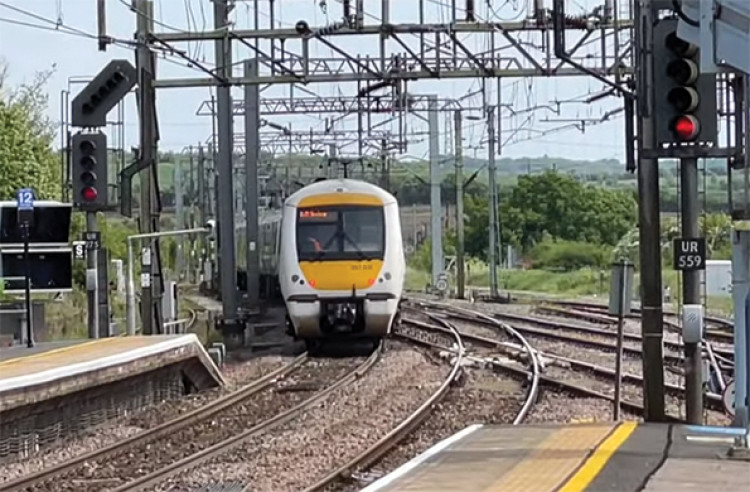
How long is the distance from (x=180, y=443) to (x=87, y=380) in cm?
138

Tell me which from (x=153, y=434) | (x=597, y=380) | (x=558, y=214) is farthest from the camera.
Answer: (x=558, y=214)

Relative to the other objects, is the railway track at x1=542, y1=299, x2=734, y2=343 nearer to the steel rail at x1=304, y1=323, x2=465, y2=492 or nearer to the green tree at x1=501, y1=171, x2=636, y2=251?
the steel rail at x1=304, y1=323, x2=465, y2=492

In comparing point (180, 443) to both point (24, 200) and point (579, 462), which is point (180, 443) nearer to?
point (24, 200)

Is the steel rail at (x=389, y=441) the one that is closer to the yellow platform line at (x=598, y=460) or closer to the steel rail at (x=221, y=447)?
the steel rail at (x=221, y=447)

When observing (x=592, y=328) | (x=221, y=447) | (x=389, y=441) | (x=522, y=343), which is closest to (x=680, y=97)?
(x=389, y=441)

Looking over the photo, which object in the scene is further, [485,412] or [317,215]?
[317,215]

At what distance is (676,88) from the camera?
458 inches

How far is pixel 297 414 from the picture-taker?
1648 centimetres

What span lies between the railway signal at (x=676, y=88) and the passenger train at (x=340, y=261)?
12.2 meters

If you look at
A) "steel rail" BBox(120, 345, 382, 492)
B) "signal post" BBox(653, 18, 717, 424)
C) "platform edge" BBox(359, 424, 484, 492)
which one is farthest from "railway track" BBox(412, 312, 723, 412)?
"platform edge" BBox(359, 424, 484, 492)

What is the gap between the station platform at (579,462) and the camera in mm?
8219

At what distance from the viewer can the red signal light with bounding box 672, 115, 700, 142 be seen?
38.1 ft

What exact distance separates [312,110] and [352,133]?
7.59m

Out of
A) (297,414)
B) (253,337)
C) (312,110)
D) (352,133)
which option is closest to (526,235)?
(352,133)
